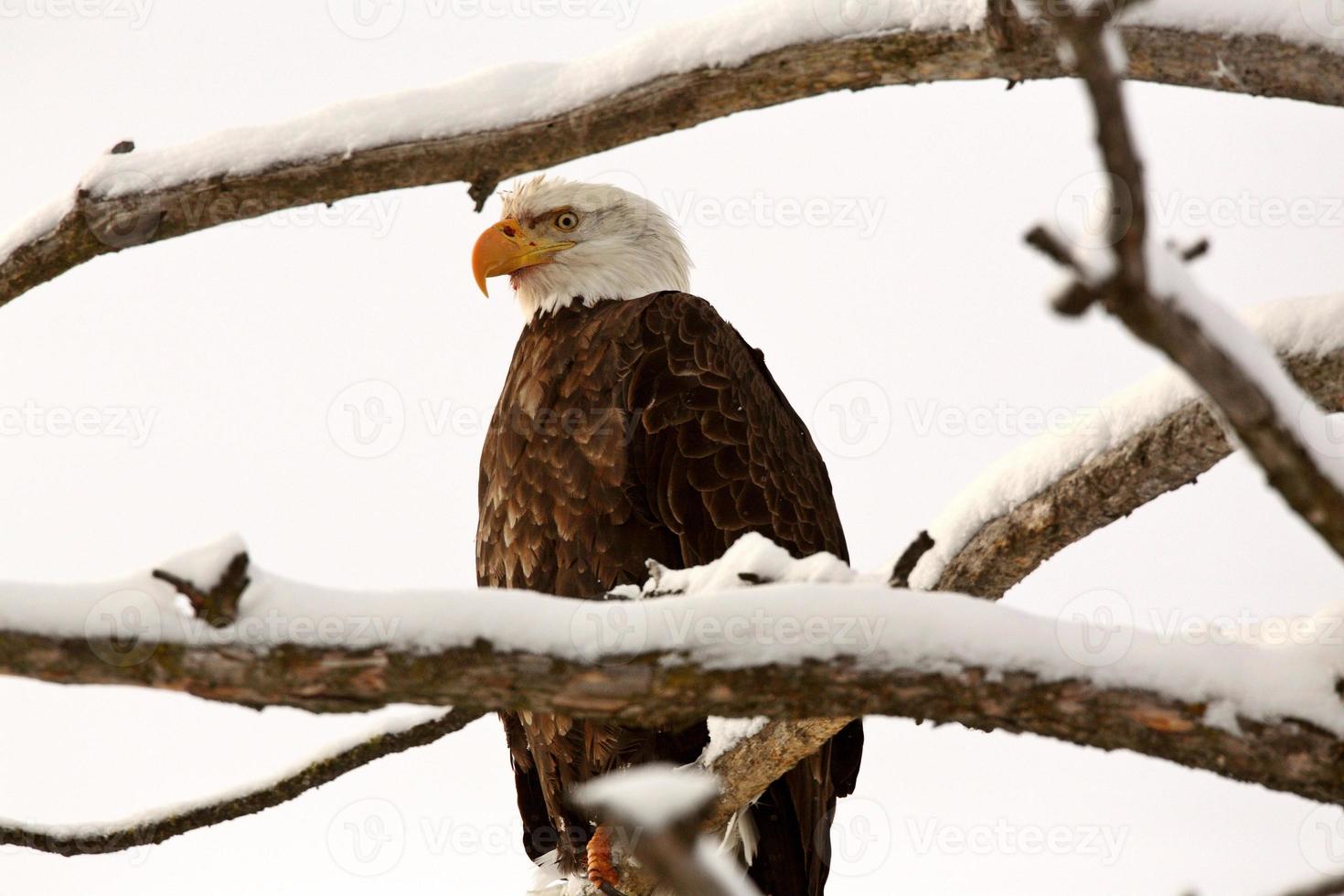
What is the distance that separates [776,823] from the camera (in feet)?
14.3

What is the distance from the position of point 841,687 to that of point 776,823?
2.46m

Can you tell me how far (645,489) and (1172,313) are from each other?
2843mm

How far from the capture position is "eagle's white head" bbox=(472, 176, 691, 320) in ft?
16.6

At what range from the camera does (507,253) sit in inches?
199

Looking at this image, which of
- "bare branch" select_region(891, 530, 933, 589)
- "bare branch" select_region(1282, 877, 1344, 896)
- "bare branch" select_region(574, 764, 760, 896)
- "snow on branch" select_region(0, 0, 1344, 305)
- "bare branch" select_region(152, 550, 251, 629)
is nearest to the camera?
"bare branch" select_region(574, 764, 760, 896)

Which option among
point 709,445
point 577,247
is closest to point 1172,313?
point 709,445

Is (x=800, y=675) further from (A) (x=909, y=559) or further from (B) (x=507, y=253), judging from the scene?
(B) (x=507, y=253)

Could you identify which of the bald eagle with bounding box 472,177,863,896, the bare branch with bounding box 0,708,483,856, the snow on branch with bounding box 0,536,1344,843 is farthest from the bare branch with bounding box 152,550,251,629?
the bald eagle with bounding box 472,177,863,896

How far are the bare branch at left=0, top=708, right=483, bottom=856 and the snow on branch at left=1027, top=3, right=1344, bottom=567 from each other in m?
2.52

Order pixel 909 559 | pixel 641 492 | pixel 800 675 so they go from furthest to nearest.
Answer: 1. pixel 641 492
2. pixel 909 559
3. pixel 800 675

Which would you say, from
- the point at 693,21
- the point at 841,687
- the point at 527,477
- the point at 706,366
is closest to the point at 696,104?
the point at 693,21

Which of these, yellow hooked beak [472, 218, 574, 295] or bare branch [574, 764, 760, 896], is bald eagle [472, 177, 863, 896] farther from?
bare branch [574, 764, 760, 896]

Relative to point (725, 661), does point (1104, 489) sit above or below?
above

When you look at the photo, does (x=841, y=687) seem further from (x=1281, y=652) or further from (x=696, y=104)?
(x=696, y=104)
